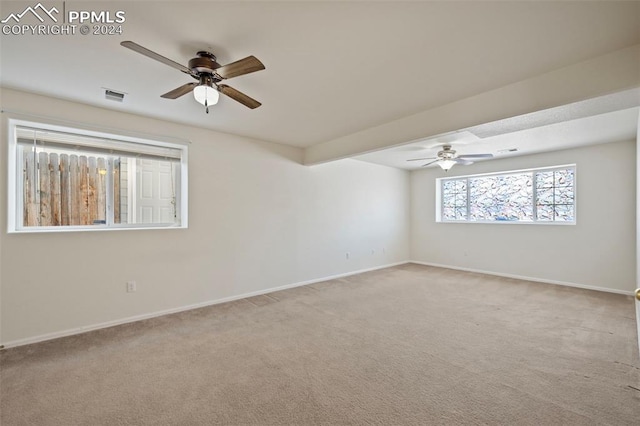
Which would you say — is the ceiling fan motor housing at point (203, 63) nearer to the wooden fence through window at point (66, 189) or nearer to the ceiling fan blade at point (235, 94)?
the ceiling fan blade at point (235, 94)

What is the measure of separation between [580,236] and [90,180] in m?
7.59

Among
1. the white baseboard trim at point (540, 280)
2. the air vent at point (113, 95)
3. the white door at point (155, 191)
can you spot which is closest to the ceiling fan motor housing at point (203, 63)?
the air vent at point (113, 95)

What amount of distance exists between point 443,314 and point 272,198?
3087mm

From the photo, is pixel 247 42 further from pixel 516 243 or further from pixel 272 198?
pixel 516 243

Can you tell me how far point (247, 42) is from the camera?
6.40ft

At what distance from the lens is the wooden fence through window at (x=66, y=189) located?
291cm

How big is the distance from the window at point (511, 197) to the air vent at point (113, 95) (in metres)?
6.54

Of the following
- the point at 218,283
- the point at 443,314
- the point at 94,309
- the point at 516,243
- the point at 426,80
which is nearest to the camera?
the point at 426,80

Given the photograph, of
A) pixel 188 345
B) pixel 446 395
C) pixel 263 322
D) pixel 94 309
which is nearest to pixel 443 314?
pixel 446 395

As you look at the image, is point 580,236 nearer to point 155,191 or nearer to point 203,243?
point 203,243

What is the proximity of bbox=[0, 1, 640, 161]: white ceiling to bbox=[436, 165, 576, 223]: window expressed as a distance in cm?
389

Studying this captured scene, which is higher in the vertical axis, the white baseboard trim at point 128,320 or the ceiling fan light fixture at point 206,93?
the ceiling fan light fixture at point 206,93

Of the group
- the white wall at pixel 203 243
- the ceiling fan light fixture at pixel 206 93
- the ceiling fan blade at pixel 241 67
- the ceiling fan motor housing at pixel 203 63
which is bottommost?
the white wall at pixel 203 243

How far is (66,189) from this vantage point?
313cm
